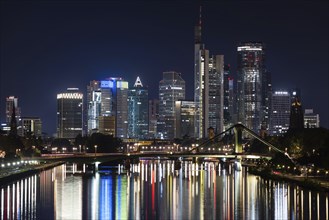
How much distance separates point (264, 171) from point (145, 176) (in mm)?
12223

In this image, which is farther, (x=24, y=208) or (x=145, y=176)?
(x=145, y=176)

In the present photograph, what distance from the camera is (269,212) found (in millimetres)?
52562

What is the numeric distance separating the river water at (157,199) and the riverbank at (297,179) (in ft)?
3.33

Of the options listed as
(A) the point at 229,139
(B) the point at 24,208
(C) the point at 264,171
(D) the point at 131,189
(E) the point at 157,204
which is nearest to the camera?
(B) the point at 24,208

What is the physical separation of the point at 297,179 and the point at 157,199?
54.5 feet

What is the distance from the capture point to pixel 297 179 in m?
72.6

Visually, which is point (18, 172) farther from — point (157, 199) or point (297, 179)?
point (297, 179)

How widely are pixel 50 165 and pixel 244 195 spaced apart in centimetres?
4307

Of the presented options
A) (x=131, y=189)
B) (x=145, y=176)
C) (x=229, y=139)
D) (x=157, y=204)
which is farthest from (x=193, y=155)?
(x=229, y=139)

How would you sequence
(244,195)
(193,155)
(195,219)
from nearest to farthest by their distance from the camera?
1. (195,219)
2. (244,195)
3. (193,155)

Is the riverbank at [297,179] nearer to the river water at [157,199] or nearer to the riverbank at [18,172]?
the river water at [157,199]

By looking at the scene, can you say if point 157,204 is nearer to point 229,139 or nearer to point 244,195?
point 244,195

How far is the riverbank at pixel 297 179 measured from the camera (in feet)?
211

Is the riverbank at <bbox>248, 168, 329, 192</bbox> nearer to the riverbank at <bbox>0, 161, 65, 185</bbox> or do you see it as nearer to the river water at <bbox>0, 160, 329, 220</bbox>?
the river water at <bbox>0, 160, 329, 220</bbox>
